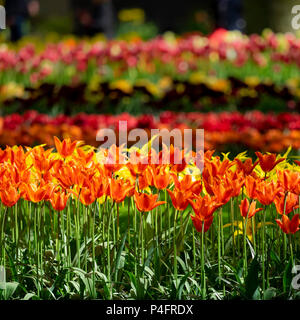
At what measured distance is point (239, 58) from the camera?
31.8 feet

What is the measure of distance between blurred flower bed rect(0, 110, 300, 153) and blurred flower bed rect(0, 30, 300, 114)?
1.51m

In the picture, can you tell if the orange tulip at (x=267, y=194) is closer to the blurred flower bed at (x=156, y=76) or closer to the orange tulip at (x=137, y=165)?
the orange tulip at (x=137, y=165)

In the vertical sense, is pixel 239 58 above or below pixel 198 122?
above

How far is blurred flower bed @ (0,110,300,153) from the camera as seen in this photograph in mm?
4125

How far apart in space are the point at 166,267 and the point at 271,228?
1.69 ft

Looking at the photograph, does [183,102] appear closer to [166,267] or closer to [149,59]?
[149,59]

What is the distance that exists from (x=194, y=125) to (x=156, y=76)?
13.0 feet

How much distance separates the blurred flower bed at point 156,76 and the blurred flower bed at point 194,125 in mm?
1515

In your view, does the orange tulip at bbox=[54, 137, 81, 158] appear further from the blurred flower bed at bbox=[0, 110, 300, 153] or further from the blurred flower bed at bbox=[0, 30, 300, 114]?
the blurred flower bed at bbox=[0, 30, 300, 114]

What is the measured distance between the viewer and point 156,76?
9.40 metres

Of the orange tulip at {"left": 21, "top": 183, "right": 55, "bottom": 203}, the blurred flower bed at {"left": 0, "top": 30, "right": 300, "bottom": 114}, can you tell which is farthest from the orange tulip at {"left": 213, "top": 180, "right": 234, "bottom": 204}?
the blurred flower bed at {"left": 0, "top": 30, "right": 300, "bottom": 114}

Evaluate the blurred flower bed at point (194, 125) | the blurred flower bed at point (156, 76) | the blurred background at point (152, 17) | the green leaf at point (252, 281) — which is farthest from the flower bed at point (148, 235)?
the blurred background at point (152, 17)

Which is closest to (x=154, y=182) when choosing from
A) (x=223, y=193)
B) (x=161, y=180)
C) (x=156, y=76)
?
(x=161, y=180)
